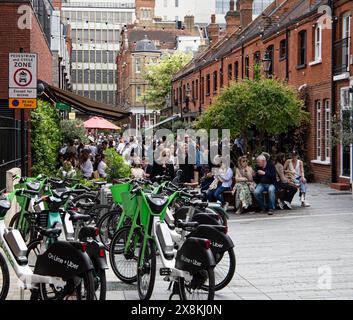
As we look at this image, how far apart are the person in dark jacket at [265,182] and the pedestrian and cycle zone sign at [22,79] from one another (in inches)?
269

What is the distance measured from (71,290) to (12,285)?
1775 mm

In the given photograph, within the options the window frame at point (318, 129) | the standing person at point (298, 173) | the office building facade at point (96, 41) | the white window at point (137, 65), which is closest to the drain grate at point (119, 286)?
the standing person at point (298, 173)

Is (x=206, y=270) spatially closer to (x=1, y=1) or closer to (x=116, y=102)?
(x=1, y=1)

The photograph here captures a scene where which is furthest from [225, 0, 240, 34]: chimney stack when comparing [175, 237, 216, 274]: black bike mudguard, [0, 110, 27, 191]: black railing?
[175, 237, 216, 274]: black bike mudguard

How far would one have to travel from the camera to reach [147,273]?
8094 mm

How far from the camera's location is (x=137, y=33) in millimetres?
103625

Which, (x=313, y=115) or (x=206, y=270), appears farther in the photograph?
(x=313, y=115)

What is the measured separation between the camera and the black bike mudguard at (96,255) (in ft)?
22.5

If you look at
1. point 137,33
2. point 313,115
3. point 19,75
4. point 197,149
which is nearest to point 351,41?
point 313,115

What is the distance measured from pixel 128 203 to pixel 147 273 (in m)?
2.10

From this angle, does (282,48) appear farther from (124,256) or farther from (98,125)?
(124,256)

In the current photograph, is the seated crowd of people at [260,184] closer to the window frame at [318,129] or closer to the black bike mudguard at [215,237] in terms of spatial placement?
the black bike mudguard at [215,237]

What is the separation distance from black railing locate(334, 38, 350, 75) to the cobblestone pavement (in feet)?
26.5

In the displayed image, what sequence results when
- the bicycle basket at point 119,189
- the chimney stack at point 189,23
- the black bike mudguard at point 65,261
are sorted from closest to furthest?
the black bike mudguard at point 65,261 < the bicycle basket at point 119,189 < the chimney stack at point 189,23
